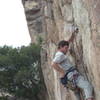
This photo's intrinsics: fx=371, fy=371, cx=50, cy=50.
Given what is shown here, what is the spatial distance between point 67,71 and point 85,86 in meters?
0.78

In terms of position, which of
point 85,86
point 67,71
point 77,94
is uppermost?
point 67,71

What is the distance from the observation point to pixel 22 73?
41.5 metres

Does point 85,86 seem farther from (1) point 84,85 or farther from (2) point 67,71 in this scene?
(2) point 67,71

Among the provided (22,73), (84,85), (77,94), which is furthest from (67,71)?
(22,73)

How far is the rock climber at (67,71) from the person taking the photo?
40.4 feet

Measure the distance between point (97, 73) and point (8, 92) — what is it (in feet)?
105

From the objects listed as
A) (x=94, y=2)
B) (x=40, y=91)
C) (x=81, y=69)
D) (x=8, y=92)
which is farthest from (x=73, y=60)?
(x=8, y=92)

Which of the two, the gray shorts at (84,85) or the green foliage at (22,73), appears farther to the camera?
the green foliage at (22,73)

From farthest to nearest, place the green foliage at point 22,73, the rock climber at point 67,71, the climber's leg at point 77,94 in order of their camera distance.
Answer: the green foliage at point 22,73 → the climber's leg at point 77,94 → the rock climber at point 67,71

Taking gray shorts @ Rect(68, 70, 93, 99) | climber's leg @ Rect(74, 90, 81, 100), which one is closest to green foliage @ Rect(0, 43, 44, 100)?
climber's leg @ Rect(74, 90, 81, 100)

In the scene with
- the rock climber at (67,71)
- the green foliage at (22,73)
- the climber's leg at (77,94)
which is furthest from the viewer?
the green foliage at (22,73)

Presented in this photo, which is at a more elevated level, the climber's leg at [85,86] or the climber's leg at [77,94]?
the climber's leg at [85,86]

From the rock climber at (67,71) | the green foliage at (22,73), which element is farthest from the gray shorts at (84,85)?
the green foliage at (22,73)

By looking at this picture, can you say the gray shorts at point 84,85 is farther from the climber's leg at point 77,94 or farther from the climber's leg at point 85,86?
the climber's leg at point 77,94
